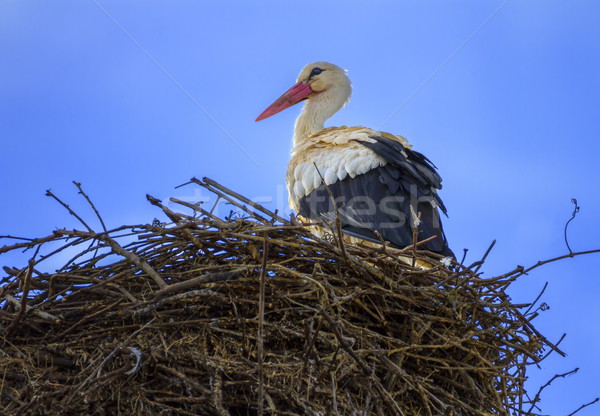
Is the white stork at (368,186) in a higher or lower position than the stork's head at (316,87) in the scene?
lower

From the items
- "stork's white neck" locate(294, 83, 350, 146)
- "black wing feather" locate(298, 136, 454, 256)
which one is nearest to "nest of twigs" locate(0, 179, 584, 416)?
"black wing feather" locate(298, 136, 454, 256)

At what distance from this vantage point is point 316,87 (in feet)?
21.1

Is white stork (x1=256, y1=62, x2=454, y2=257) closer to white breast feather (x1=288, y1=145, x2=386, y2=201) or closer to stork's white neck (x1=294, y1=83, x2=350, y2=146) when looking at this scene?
white breast feather (x1=288, y1=145, x2=386, y2=201)

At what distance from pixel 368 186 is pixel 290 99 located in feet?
5.74

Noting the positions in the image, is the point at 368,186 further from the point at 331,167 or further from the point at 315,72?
the point at 315,72

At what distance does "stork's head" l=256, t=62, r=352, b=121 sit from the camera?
21.0 ft

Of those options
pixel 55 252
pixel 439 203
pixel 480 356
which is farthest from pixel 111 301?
pixel 439 203

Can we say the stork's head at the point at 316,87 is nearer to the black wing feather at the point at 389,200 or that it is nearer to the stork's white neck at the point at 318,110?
the stork's white neck at the point at 318,110

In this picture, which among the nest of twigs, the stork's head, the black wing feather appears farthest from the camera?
the stork's head

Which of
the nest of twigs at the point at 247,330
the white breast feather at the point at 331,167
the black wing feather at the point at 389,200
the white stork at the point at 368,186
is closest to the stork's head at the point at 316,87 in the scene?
the white stork at the point at 368,186

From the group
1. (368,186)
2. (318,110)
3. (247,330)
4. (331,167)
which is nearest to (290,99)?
(318,110)

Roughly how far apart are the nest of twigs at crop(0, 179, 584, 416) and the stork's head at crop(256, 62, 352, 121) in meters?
2.69

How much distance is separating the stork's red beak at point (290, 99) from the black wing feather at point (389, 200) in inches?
57.3

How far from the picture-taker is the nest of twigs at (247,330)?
3.16 m
